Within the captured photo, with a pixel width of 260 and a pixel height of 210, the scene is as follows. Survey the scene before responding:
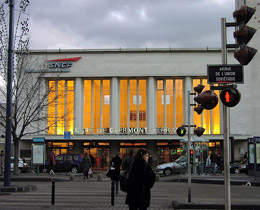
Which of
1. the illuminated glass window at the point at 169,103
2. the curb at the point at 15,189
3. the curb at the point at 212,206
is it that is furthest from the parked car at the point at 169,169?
the curb at the point at 212,206

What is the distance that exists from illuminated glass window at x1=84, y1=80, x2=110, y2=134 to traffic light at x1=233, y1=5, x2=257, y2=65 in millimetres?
44734

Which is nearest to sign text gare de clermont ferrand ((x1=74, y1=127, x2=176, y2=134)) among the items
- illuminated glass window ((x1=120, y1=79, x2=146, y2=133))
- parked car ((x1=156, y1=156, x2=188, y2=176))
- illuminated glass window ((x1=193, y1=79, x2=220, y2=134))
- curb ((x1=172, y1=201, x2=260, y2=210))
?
illuminated glass window ((x1=120, y1=79, x2=146, y2=133))

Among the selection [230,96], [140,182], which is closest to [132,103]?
[140,182]

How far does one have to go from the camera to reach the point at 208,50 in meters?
51.7

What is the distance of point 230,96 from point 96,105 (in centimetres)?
4557

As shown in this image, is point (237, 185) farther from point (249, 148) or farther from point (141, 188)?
point (141, 188)

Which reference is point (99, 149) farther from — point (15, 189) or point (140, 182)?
point (140, 182)

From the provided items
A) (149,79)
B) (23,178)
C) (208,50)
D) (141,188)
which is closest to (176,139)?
(149,79)

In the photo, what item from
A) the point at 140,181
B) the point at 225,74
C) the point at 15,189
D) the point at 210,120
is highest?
the point at 210,120

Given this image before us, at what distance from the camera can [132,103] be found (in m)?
52.4

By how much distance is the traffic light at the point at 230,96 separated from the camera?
7277mm

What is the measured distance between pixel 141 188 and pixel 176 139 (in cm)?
4226

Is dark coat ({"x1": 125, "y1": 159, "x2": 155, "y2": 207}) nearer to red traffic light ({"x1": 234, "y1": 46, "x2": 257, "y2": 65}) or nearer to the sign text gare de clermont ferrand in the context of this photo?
red traffic light ({"x1": 234, "y1": 46, "x2": 257, "y2": 65})

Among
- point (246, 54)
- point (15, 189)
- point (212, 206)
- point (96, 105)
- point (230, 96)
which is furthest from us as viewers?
point (96, 105)
